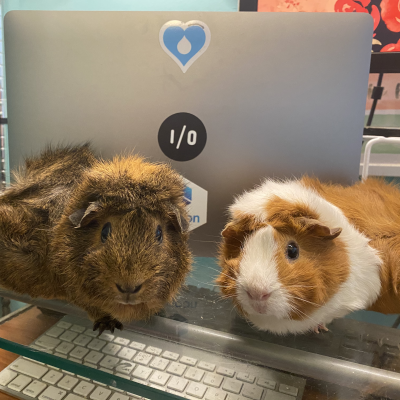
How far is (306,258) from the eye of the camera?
2.19ft

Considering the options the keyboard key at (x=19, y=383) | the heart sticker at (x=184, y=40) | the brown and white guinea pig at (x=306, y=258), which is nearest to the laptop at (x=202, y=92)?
the heart sticker at (x=184, y=40)

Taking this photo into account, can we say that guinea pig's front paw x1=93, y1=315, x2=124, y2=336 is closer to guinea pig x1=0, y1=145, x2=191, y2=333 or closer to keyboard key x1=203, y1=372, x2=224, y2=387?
guinea pig x1=0, y1=145, x2=191, y2=333

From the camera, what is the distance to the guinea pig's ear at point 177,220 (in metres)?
0.68

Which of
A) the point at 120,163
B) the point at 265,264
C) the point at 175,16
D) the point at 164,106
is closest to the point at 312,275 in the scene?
the point at 265,264

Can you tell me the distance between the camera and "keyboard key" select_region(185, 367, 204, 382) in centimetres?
75

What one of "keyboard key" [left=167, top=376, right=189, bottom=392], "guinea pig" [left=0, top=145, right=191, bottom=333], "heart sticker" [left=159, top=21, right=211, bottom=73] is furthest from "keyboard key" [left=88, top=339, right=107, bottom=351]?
"heart sticker" [left=159, top=21, right=211, bottom=73]

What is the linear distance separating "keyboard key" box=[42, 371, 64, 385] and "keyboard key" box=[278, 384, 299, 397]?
63 cm

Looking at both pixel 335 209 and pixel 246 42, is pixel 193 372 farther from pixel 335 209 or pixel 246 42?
pixel 246 42

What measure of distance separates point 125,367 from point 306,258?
1.65ft

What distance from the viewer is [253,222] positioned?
2.32 ft

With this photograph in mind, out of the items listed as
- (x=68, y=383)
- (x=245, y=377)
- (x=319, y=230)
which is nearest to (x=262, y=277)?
(x=319, y=230)

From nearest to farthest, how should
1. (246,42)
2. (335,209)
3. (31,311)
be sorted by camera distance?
1. (335,209)
2. (246,42)
3. (31,311)

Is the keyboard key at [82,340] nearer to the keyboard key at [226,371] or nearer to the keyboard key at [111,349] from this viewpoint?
the keyboard key at [111,349]

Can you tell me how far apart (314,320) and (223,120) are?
21.3 inches
